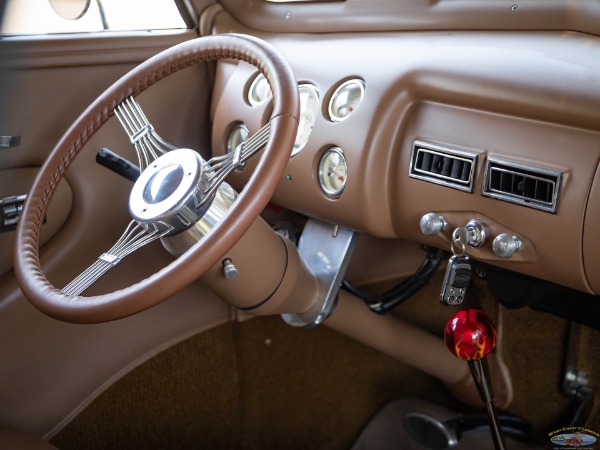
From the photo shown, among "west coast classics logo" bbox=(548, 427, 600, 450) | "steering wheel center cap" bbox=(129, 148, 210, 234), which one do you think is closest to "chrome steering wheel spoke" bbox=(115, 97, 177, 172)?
"steering wheel center cap" bbox=(129, 148, 210, 234)

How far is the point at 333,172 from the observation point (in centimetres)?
159

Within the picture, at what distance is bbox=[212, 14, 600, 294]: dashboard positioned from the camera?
1241mm

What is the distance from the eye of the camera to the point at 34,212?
1.34 meters

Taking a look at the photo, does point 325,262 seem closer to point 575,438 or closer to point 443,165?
point 443,165

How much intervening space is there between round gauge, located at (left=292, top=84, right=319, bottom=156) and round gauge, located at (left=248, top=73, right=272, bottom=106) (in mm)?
105

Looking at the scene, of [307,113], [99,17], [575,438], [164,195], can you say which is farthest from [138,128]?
[575,438]

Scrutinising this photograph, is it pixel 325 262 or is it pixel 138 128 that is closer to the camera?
pixel 138 128

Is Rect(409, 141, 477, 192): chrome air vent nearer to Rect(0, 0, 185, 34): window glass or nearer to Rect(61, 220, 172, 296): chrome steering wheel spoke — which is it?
Rect(61, 220, 172, 296): chrome steering wheel spoke

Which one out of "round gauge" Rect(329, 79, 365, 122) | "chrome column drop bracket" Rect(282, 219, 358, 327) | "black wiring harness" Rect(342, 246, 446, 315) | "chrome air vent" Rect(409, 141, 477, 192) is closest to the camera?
"chrome air vent" Rect(409, 141, 477, 192)

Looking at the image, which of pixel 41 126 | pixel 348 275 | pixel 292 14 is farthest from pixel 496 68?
pixel 41 126

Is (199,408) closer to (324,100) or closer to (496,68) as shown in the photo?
(324,100)

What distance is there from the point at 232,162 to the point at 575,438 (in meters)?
1.10

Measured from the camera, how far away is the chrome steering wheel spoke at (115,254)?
3.87 ft

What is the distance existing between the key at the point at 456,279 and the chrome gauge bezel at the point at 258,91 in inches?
24.2
